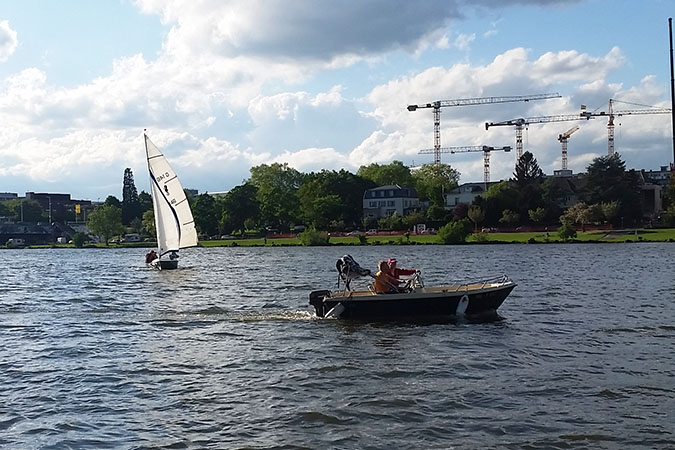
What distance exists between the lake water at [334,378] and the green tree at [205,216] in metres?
128

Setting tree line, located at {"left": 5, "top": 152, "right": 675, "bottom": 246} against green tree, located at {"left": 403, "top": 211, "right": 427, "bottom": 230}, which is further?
green tree, located at {"left": 403, "top": 211, "right": 427, "bottom": 230}

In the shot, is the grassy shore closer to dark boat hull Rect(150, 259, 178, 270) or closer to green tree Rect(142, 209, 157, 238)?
green tree Rect(142, 209, 157, 238)

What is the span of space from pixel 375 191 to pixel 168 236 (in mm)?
109921

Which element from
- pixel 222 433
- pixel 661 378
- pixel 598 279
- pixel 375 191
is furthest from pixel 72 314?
pixel 375 191

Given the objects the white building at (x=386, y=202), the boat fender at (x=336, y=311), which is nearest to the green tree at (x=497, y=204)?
the white building at (x=386, y=202)

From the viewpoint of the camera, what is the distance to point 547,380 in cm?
1877

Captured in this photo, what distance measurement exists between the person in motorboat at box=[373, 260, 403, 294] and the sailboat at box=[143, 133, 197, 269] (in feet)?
125

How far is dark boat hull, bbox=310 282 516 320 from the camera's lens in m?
28.4

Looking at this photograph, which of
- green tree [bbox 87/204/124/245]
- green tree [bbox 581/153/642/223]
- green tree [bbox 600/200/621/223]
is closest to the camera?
green tree [bbox 600/200/621/223]

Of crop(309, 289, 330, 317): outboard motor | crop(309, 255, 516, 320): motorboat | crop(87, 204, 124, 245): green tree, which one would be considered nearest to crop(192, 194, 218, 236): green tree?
crop(87, 204, 124, 245): green tree

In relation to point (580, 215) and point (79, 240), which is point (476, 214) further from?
point (79, 240)

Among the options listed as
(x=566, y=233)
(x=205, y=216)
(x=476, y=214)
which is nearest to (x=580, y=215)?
(x=566, y=233)

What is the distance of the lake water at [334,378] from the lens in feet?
48.5

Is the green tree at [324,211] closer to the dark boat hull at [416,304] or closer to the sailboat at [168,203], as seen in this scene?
the sailboat at [168,203]
